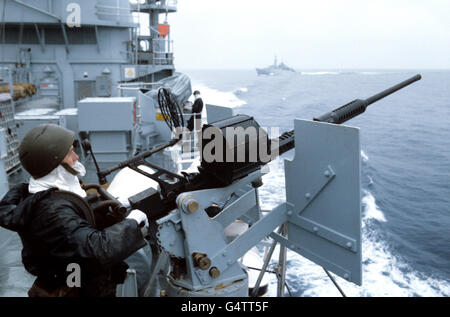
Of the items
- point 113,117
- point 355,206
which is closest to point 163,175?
point 355,206

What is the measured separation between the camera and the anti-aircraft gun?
5.71ft

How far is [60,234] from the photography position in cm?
148

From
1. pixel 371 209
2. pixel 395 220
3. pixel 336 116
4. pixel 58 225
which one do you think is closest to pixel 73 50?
pixel 371 209

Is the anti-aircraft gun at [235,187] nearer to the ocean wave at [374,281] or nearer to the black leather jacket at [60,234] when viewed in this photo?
the black leather jacket at [60,234]

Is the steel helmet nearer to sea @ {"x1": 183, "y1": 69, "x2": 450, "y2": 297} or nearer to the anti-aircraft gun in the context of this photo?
the anti-aircraft gun

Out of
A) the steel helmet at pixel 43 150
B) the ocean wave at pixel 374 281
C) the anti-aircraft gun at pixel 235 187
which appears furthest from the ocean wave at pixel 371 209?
the steel helmet at pixel 43 150

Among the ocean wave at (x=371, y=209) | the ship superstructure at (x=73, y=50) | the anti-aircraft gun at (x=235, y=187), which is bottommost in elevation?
the ocean wave at (x=371, y=209)

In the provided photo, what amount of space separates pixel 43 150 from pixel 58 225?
291mm

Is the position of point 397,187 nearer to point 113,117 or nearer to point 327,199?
point 113,117

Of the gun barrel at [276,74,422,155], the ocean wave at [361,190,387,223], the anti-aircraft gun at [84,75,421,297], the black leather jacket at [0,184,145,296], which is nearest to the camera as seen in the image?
the black leather jacket at [0,184,145,296]

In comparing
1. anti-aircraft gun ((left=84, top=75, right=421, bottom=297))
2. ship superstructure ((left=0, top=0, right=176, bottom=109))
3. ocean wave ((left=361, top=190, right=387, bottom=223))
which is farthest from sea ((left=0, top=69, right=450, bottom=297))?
ship superstructure ((left=0, top=0, right=176, bottom=109))

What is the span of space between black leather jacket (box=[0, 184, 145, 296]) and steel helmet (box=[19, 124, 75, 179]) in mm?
103

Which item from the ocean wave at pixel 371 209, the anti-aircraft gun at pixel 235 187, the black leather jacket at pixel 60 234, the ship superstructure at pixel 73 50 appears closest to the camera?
the black leather jacket at pixel 60 234

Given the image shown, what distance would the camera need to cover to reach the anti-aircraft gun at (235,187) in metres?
1.74
